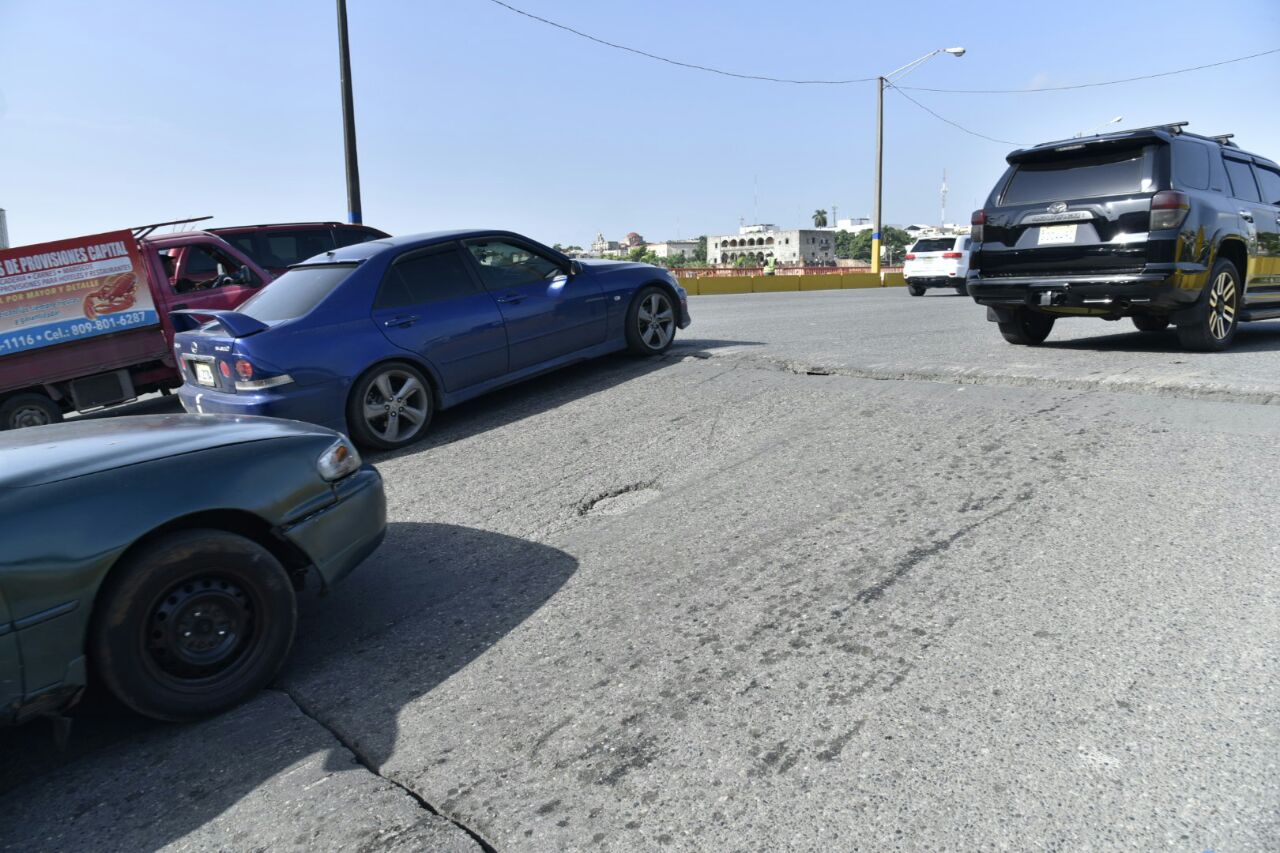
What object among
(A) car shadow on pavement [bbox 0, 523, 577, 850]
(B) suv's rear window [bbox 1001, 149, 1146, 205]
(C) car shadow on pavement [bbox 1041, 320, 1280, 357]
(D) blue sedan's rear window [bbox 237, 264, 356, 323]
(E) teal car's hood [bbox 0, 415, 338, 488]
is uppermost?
(B) suv's rear window [bbox 1001, 149, 1146, 205]

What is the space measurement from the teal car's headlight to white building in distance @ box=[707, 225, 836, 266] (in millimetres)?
164933

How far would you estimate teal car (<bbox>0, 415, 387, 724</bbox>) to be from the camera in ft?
8.11

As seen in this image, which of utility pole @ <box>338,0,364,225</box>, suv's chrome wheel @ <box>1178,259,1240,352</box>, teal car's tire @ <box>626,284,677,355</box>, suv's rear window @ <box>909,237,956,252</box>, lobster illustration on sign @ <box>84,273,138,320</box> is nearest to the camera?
suv's chrome wheel @ <box>1178,259,1240,352</box>

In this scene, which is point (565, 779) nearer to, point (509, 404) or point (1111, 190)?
point (509, 404)

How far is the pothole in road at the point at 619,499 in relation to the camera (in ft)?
14.8

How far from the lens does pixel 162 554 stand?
2.69 m

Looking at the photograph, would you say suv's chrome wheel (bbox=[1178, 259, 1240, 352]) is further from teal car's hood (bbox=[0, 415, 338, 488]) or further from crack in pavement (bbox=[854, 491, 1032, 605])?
teal car's hood (bbox=[0, 415, 338, 488])

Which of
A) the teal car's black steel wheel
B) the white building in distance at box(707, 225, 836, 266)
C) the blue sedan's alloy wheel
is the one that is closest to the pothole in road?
the teal car's black steel wheel

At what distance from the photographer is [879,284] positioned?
31703 millimetres

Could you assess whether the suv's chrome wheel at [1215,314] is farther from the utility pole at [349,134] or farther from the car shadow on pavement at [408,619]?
the utility pole at [349,134]

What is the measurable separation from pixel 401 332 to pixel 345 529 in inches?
127

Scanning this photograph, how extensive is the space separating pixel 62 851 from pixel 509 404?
510cm

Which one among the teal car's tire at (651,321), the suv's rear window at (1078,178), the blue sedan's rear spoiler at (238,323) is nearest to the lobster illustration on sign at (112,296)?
the blue sedan's rear spoiler at (238,323)

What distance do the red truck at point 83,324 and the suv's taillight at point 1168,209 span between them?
9.19 meters
